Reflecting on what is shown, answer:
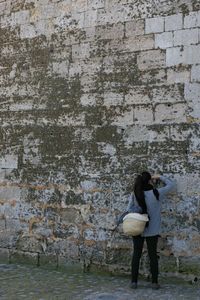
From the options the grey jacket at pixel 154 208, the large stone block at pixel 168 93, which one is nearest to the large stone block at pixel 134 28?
the large stone block at pixel 168 93

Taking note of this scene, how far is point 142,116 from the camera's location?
5.85 m

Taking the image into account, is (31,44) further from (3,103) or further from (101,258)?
(101,258)

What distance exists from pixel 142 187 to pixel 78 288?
131 centimetres

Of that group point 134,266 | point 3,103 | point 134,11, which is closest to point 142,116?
point 134,11

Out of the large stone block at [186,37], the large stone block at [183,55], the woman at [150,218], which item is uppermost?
the large stone block at [186,37]

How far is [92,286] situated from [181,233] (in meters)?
1.17

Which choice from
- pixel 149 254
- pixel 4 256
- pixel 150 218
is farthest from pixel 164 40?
pixel 4 256

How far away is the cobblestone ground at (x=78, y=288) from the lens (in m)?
4.98

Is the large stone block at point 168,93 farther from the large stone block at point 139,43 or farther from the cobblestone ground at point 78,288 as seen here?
the cobblestone ground at point 78,288

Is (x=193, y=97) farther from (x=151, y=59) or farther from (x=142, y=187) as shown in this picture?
(x=142, y=187)

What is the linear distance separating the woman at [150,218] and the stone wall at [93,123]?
0.30m

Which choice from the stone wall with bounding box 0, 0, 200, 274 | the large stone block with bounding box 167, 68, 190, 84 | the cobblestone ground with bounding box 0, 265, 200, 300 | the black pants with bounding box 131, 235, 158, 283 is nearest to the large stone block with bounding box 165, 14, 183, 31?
the stone wall with bounding box 0, 0, 200, 274

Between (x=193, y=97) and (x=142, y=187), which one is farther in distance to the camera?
(x=193, y=97)

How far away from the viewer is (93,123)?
242 inches
